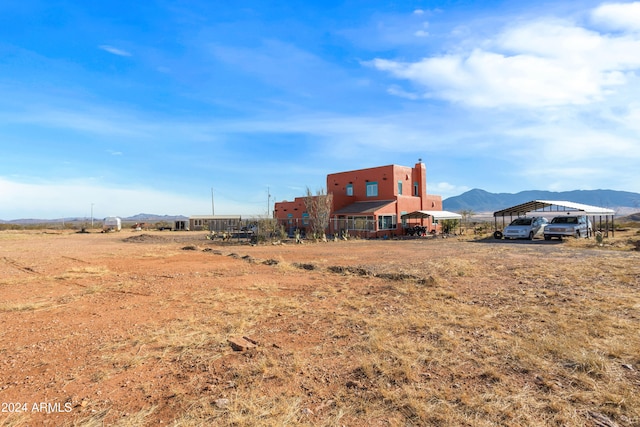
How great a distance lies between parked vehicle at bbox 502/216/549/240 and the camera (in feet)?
81.0

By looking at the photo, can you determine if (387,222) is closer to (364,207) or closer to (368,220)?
(368,220)

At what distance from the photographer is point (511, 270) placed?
1140cm

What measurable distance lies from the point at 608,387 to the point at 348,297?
5145 mm

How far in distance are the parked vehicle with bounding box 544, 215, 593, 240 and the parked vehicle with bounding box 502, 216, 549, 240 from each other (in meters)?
1.28

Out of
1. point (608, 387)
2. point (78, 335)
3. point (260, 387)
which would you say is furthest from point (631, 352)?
point (78, 335)

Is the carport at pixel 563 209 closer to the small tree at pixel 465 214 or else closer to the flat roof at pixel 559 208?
the flat roof at pixel 559 208

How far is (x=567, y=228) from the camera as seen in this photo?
2278cm

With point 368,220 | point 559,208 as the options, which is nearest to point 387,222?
point 368,220

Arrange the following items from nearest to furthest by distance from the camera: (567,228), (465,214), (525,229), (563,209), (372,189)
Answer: (567,228) < (525,229) < (563,209) < (372,189) < (465,214)

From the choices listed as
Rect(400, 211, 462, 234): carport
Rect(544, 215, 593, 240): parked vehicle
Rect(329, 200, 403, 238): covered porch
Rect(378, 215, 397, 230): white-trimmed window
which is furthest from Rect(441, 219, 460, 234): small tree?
Rect(544, 215, 593, 240): parked vehicle

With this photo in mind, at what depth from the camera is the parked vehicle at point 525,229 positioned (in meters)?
24.7

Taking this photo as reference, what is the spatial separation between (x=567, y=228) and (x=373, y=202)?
16972 millimetres

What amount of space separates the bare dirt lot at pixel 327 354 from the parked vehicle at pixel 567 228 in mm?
15458

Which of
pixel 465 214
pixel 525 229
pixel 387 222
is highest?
pixel 465 214
